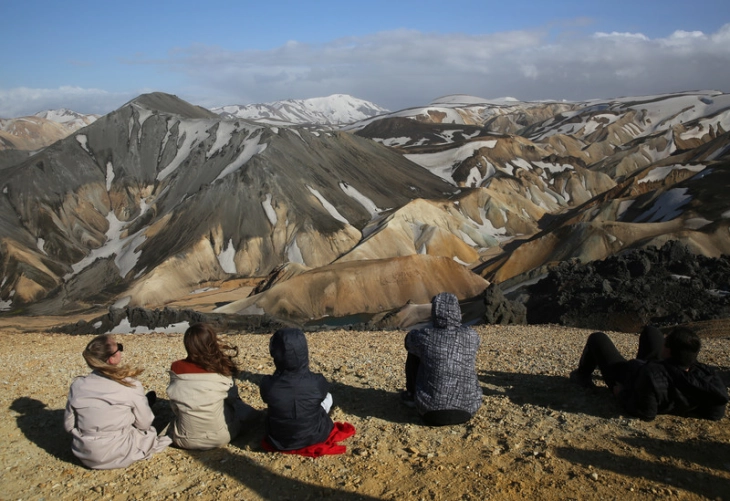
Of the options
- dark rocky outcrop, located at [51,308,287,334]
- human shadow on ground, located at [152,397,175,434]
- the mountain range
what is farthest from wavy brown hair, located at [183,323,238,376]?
the mountain range

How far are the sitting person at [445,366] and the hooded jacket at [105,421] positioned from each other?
2.45 metres

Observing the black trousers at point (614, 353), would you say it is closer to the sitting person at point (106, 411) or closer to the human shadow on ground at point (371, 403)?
the human shadow on ground at point (371, 403)

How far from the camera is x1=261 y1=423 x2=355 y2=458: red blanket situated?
16.5ft

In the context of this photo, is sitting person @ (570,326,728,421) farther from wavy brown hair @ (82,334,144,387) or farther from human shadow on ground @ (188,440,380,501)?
wavy brown hair @ (82,334,144,387)

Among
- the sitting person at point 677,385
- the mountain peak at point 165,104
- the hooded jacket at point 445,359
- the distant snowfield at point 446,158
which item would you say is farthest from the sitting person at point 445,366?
the distant snowfield at point 446,158

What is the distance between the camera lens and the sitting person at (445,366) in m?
5.24

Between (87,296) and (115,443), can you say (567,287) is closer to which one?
(115,443)

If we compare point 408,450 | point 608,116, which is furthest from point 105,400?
point 608,116

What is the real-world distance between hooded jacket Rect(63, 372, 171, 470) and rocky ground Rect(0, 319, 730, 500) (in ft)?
0.53

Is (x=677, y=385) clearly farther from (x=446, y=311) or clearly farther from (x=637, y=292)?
(x=637, y=292)

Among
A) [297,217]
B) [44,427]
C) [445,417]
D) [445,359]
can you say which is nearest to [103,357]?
[44,427]

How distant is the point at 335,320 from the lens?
99.0ft

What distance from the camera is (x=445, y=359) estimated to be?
17.2 feet

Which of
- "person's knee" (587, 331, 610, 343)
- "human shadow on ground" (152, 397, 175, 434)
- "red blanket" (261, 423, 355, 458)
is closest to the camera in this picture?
"red blanket" (261, 423, 355, 458)
